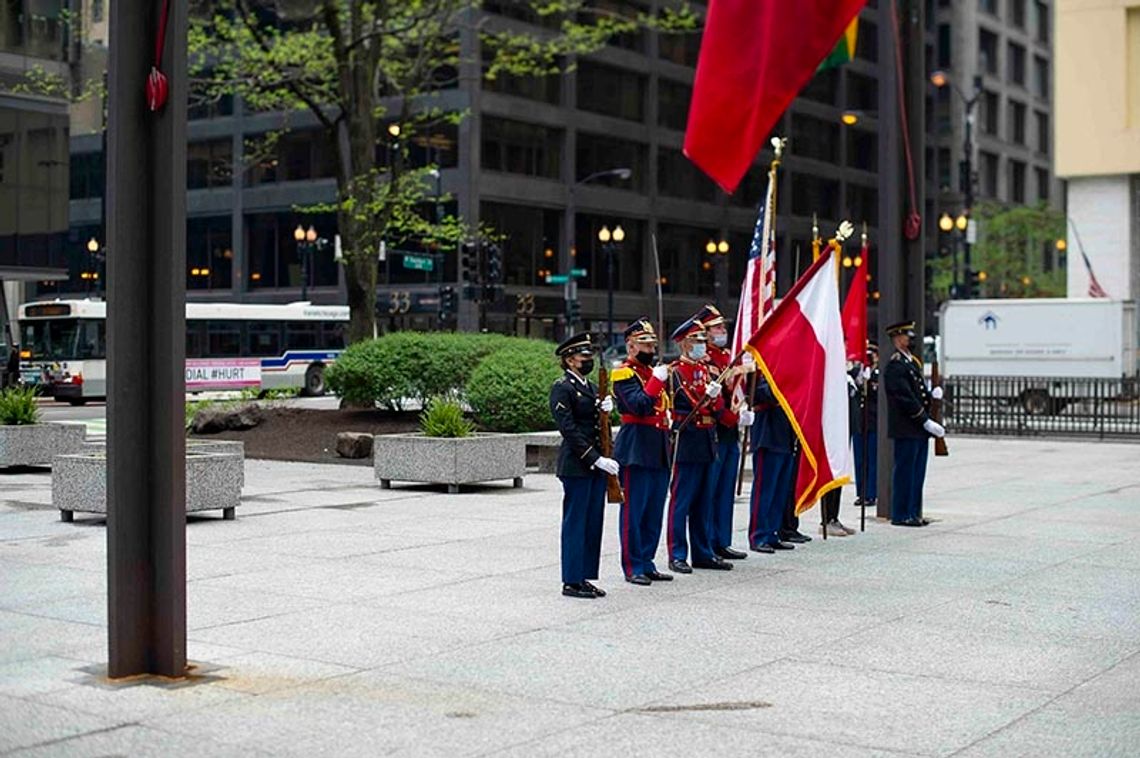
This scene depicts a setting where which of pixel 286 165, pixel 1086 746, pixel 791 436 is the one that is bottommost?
pixel 1086 746

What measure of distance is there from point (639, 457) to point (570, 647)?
9.49ft

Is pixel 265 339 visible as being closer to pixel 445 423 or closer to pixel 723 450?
pixel 445 423

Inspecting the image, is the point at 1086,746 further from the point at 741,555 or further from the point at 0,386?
the point at 0,386

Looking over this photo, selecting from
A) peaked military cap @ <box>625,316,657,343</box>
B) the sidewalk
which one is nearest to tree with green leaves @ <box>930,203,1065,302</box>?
the sidewalk

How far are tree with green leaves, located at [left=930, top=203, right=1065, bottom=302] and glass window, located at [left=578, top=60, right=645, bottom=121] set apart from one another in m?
16.7

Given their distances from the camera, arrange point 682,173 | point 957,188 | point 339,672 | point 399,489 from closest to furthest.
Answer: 1. point 339,672
2. point 399,489
3. point 682,173
4. point 957,188

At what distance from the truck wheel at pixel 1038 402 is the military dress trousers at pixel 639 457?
23.6m

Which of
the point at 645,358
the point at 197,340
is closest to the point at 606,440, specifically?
the point at 645,358

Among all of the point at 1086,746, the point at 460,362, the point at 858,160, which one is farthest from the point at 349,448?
the point at 858,160

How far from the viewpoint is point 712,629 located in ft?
32.7

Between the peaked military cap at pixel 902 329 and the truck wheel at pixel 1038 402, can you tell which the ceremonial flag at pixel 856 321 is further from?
the truck wheel at pixel 1038 402

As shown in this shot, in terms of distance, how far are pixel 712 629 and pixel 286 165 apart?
66065 millimetres

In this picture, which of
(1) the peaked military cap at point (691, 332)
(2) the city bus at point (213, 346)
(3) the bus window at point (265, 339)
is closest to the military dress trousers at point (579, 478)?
(1) the peaked military cap at point (691, 332)

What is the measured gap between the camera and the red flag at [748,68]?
40.4 feet
